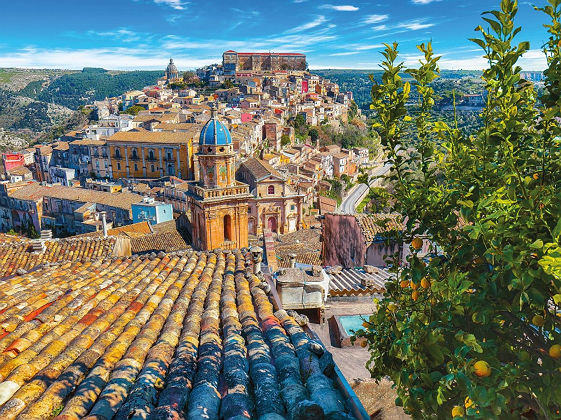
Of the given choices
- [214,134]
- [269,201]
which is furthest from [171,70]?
[214,134]

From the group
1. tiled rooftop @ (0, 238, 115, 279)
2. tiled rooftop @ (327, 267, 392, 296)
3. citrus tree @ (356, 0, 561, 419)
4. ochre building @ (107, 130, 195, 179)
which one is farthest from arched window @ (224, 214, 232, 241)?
ochre building @ (107, 130, 195, 179)

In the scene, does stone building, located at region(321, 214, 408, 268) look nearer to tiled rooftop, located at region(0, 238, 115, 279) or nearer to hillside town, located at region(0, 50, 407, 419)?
hillside town, located at region(0, 50, 407, 419)

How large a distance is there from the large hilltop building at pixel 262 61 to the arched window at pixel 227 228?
10157 cm

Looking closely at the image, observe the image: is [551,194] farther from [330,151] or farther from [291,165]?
[330,151]

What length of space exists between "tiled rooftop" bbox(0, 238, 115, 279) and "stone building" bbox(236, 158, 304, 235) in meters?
20.7

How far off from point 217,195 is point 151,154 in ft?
120

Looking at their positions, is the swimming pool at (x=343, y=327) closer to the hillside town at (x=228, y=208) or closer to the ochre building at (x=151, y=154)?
the hillside town at (x=228, y=208)

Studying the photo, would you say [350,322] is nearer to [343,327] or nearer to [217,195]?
[343,327]

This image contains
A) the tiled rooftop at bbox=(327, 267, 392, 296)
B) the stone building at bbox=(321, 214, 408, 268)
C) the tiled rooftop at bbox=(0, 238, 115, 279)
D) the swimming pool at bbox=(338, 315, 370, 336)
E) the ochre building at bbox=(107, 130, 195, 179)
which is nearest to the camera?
the swimming pool at bbox=(338, 315, 370, 336)

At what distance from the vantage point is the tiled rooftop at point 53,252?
558 inches

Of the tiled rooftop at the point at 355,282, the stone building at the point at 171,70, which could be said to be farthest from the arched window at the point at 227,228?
the stone building at the point at 171,70

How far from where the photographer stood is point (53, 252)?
50.5ft

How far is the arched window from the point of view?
22.8 meters

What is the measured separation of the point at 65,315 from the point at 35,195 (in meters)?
51.2
